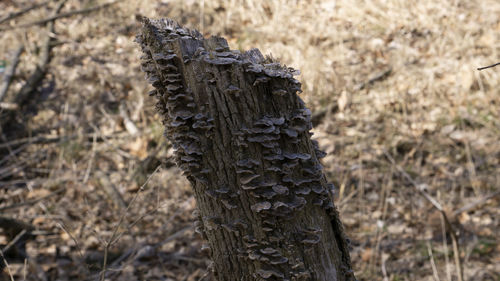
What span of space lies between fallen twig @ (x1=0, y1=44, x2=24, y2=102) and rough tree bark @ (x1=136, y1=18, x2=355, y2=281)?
5914mm

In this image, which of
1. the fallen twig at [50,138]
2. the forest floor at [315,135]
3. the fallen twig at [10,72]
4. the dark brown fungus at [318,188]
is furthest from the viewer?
the fallen twig at [10,72]

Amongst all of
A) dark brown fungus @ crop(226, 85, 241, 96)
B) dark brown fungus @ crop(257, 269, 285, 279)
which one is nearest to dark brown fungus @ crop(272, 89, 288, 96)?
dark brown fungus @ crop(226, 85, 241, 96)

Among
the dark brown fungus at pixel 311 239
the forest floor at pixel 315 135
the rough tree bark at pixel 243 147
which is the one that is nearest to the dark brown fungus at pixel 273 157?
the rough tree bark at pixel 243 147

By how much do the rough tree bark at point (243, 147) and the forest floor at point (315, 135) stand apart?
1.84 m

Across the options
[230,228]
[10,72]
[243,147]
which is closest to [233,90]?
[243,147]

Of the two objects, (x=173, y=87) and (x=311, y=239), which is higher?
(x=173, y=87)

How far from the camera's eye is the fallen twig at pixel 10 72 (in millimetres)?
6811

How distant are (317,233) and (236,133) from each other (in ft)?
1.81

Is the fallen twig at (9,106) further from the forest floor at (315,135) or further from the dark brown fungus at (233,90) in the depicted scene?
the dark brown fungus at (233,90)

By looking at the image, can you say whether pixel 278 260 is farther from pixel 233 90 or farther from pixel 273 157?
pixel 233 90

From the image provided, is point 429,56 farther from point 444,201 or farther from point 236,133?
point 236,133

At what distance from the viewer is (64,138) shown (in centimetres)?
620

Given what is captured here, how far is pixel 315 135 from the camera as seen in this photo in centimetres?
640

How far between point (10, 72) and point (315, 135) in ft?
16.7
